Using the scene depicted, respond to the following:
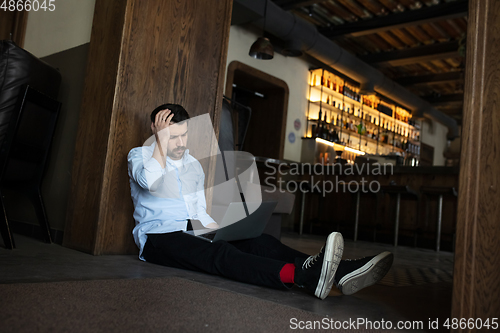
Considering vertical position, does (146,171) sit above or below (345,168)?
below

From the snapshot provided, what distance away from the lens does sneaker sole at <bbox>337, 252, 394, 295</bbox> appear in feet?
5.30

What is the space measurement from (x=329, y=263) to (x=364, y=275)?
202 millimetres

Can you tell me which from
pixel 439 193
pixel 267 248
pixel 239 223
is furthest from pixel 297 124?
pixel 239 223

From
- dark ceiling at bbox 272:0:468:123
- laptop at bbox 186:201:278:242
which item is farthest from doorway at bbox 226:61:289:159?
laptop at bbox 186:201:278:242

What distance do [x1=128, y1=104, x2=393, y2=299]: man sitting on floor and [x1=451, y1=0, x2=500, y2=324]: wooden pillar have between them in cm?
48

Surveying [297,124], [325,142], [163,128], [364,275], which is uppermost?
[297,124]

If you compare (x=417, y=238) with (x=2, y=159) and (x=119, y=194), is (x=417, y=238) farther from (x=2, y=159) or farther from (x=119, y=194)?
(x=2, y=159)

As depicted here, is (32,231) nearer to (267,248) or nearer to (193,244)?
(193,244)

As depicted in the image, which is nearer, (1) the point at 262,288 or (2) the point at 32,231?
(1) the point at 262,288

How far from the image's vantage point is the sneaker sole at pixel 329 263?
151 cm

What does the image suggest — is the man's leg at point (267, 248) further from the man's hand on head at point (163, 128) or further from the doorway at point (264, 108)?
the doorway at point (264, 108)

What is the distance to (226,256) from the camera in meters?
1.82

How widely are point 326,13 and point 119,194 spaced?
515cm

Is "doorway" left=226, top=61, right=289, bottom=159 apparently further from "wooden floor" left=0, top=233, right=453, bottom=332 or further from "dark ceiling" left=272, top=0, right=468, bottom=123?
"wooden floor" left=0, top=233, right=453, bottom=332
